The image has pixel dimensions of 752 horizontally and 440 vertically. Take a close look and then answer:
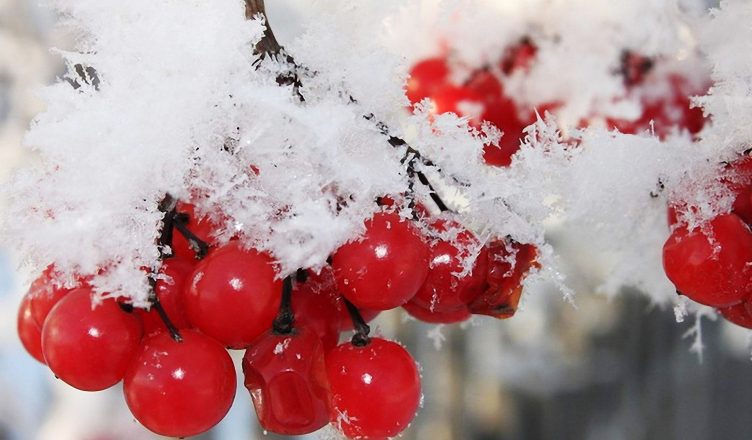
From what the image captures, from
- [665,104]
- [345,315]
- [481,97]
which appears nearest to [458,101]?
[481,97]

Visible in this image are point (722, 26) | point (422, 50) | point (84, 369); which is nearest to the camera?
point (84, 369)

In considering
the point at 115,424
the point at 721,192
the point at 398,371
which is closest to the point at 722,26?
the point at 721,192

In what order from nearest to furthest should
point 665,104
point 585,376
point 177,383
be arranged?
point 177,383
point 665,104
point 585,376

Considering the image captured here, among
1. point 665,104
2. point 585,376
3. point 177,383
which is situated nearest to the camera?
point 177,383

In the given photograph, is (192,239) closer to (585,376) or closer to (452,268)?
(452,268)

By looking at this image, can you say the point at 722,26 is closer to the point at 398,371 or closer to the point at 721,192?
the point at 721,192

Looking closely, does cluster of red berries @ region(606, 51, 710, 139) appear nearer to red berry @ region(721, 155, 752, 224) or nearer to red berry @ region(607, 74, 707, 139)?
red berry @ region(607, 74, 707, 139)

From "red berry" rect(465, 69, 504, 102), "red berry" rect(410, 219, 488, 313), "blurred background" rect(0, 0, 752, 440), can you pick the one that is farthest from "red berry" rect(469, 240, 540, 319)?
"blurred background" rect(0, 0, 752, 440)
